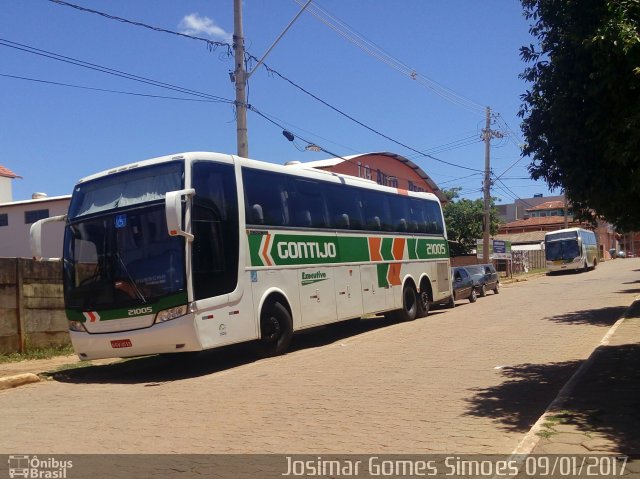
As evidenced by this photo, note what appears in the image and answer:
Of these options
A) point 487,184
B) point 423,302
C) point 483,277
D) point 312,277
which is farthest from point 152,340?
point 487,184

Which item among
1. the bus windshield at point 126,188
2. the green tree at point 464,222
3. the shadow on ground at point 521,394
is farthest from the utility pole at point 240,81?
the green tree at point 464,222

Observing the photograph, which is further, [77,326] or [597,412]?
[77,326]

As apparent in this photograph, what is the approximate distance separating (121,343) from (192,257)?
1.91 meters

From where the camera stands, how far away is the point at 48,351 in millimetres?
13633

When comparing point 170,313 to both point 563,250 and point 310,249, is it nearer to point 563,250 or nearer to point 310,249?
point 310,249

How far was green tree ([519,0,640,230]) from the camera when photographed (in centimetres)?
597

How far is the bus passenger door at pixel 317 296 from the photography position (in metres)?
13.5

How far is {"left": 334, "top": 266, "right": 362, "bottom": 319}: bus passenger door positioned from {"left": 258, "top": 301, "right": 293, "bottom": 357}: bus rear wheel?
2.37 meters


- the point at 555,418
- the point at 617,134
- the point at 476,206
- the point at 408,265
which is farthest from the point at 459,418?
the point at 476,206

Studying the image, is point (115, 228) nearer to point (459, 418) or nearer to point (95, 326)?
point (95, 326)

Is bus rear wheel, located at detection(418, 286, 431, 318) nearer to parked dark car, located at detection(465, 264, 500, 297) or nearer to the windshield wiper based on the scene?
parked dark car, located at detection(465, 264, 500, 297)

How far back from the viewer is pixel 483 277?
94.0 feet

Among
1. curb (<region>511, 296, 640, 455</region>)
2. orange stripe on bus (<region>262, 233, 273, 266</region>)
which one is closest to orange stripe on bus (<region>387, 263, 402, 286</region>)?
orange stripe on bus (<region>262, 233, 273, 266</region>)

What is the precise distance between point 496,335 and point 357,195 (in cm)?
506
